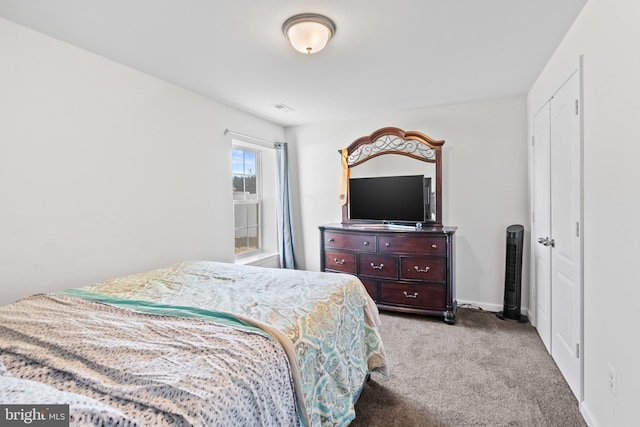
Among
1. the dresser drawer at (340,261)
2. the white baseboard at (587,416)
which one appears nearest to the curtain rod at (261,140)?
the dresser drawer at (340,261)

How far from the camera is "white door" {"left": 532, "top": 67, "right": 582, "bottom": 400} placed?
6.30 ft

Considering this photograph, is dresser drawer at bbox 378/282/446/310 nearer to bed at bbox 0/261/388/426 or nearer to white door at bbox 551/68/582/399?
white door at bbox 551/68/582/399

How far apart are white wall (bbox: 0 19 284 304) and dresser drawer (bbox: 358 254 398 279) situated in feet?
5.66

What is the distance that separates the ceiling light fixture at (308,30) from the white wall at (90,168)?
148 cm

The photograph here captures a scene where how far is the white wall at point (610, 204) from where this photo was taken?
133cm

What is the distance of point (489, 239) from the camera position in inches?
141

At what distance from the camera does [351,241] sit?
145 inches

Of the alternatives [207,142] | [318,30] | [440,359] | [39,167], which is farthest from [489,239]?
[39,167]

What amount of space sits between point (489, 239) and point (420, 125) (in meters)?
1.57

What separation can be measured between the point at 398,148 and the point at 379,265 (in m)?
1.48

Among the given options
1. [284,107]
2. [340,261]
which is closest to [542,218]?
[340,261]

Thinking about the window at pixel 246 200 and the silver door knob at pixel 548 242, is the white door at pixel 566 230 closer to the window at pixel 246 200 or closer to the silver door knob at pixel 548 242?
the silver door knob at pixel 548 242

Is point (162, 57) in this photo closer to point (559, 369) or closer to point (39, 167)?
point (39, 167)

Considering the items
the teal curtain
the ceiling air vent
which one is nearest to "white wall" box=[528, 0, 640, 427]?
the ceiling air vent
